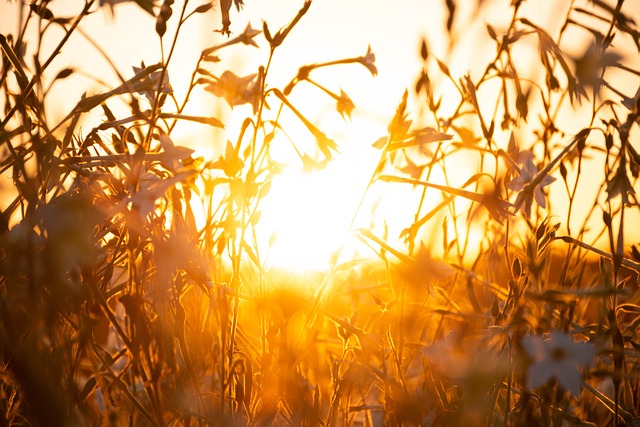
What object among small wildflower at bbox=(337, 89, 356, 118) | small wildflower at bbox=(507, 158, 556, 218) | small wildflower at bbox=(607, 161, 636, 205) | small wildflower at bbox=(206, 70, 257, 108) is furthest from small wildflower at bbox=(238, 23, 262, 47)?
small wildflower at bbox=(607, 161, 636, 205)

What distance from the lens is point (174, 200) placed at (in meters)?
1.14

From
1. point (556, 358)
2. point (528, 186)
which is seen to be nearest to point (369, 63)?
point (528, 186)

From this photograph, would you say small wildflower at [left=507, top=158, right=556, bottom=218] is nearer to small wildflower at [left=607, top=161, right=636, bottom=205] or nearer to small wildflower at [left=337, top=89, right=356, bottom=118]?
small wildflower at [left=607, top=161, right=636, bottom=205]

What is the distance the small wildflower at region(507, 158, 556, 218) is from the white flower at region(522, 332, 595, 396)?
269 millimetres

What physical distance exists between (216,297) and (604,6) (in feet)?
3.01

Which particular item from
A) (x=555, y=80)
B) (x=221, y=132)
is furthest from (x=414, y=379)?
(x=221, y=132)

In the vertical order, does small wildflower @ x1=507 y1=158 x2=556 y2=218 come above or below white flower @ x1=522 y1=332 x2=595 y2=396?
above

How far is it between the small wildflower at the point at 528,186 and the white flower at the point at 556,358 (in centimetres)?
27

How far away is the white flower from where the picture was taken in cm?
92

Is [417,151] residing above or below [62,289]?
above

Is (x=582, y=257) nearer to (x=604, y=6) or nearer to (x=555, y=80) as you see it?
(x=555, y=80)

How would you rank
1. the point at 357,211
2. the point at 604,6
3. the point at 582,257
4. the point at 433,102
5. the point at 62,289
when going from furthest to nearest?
the point at 582,257, the point at 433,102, the point at 604,6, the point at 357,211, the point at 62,289

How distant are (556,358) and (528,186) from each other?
32 cm

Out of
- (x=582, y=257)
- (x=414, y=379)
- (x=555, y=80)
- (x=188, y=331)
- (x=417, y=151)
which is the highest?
(x=555, y=80)
